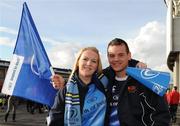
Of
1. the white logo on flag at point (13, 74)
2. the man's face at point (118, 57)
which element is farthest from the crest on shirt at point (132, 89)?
the white logo on flag at point (13, 74)

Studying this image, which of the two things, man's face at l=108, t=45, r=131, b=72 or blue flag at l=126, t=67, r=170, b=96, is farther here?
man's face at l=108, t=45, r=131, b=72

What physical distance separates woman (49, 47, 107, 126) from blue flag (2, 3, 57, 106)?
829 mm

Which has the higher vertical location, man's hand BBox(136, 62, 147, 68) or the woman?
man's hand BBox(136, 62, 147, 68)

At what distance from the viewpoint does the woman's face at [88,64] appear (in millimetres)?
4000

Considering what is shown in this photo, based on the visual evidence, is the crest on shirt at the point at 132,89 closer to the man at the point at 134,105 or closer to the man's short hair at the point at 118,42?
the man at the point at 134,105

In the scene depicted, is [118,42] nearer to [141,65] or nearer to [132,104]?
[141,65]

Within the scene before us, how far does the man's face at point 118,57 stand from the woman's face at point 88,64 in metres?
0.13

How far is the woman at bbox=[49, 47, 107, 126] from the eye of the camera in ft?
12.8

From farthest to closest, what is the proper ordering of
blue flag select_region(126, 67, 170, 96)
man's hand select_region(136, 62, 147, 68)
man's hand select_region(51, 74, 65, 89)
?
1. man's hand select_region(51, 74, 65, 89)
2. man's hand select_region(136, 62, 147, 68)
3. blue flag select_region(126, 67, 170, 96)

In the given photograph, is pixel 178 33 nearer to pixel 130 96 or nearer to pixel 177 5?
pixel 177 5

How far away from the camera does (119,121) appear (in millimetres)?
3844

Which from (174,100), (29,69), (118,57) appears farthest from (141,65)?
(174,100)

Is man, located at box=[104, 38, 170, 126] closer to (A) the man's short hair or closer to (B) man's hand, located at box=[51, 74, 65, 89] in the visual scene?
(A) the man's short hair

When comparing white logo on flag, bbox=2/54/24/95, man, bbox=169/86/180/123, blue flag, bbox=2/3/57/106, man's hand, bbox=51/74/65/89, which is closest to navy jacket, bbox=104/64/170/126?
man's hand, bbox=51/74/65/89
